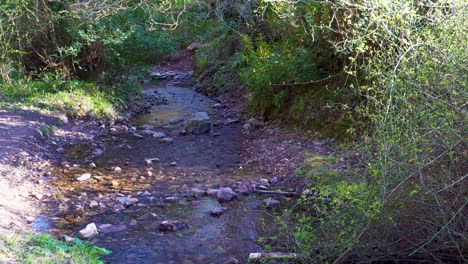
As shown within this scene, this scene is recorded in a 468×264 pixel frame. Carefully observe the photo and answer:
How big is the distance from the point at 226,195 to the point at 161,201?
0.80 meters

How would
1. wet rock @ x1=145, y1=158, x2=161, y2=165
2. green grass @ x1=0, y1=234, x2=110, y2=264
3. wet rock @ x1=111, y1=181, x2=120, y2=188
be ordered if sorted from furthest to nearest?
wet rock @ x1=145, y1=158, x2=161, y2=165 < wet rock @ x1=111, y1=181, x2=120, y2=188 < green grass @ x1=0, y1=234, x2=110, y2=264

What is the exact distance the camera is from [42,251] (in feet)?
14.8

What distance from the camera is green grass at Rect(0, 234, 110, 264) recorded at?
4.32 meters

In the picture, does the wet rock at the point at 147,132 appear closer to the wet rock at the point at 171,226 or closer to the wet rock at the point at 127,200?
the wet rock at the point at 127,200

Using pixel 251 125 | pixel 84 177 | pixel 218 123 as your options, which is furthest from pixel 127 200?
pixel 218 123

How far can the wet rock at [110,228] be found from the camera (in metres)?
5.73

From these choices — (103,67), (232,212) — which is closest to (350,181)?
(232,212)

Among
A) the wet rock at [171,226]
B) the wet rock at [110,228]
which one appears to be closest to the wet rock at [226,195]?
the wet rock at [171,226]

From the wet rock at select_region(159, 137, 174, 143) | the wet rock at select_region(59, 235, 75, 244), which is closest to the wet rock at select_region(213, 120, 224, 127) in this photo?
the wet rock at select_region(159, 137, 174, 143)

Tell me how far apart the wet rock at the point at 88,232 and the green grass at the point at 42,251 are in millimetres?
430

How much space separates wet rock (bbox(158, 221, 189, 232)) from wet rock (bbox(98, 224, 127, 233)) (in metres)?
0.42

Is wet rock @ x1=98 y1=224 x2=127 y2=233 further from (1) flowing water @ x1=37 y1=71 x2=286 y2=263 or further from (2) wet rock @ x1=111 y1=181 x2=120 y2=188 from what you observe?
(2) wet rock @ x1=111 y1=181 x2=120 y2=188

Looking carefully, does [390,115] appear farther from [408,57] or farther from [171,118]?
[171,118]

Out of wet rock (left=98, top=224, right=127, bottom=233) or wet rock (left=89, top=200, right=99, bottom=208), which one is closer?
wet rock (left=98, top=224, right=127, bottom=233)
